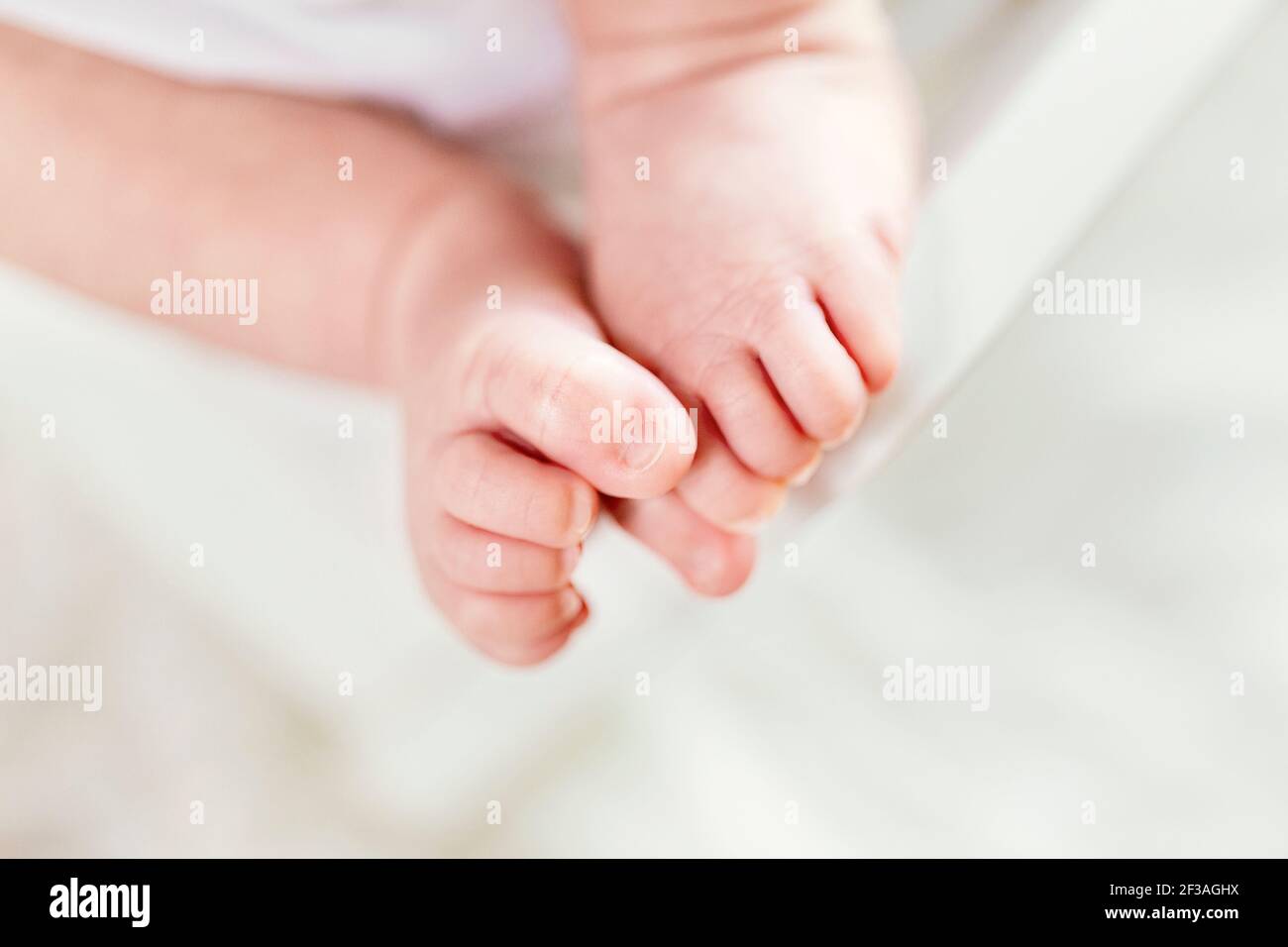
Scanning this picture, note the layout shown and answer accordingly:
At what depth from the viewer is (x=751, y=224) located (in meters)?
0.38

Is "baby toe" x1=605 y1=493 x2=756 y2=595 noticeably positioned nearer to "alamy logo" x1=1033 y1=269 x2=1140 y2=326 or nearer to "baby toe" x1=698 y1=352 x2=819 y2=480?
"baby toe" x1=698 y1=352 x2=819 y2=480

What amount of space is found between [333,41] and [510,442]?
0.24 metres

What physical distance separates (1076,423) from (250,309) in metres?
0.41

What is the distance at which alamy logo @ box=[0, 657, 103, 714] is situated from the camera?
705 millimetres

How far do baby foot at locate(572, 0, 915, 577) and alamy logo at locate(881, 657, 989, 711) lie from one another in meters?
0.27

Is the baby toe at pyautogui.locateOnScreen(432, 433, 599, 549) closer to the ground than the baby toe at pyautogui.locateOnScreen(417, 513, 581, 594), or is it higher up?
higher up

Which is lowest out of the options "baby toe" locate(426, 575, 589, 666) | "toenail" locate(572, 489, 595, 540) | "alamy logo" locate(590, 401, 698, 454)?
"baby toe" locate(426, 575, 589, 666)

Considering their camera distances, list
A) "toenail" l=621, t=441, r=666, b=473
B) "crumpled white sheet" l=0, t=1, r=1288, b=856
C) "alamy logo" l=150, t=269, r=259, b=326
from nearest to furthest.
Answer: "toenail" l=621, t=441, r=666, b=473 → "alamy logo" l=150, t=269, r=259, b=326 → "crumpled white sheet" l=0, t=1, r=1288, b=856
